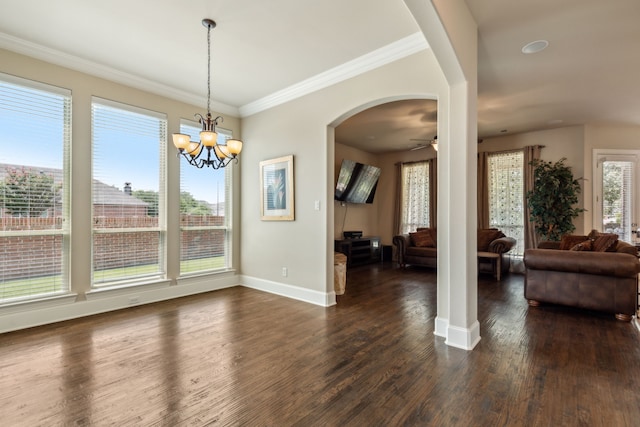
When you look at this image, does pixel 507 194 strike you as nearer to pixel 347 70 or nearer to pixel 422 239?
pixel 422 239

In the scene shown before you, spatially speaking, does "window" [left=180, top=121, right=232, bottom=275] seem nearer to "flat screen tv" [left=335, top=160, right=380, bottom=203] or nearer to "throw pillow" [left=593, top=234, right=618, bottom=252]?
"flat screen tv" [left=335, top=160, right=380, bottom=203]

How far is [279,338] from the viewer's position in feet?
9.46

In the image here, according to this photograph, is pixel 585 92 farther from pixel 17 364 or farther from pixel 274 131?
pixel 17 364

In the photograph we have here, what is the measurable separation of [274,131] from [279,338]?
2.98 m

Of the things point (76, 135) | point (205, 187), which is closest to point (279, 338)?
point (205, 187)

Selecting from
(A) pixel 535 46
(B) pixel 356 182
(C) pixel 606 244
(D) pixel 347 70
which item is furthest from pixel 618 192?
(D) pixel 347 70

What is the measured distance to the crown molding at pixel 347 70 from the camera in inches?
121

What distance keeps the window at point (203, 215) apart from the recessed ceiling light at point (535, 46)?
13.4ft

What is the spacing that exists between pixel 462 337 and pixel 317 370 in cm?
131

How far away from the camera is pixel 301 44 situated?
316 cm

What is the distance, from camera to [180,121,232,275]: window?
4492 millimetres

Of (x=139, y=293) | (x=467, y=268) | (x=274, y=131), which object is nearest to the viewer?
(x=467, y=268)

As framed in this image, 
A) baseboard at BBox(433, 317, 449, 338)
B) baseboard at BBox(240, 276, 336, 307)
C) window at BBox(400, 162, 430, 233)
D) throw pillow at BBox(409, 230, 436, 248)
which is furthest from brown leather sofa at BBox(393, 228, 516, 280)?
baseboard at BBox(433, 317, 449, 338)

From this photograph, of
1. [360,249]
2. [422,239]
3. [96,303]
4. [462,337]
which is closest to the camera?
[462,337]
